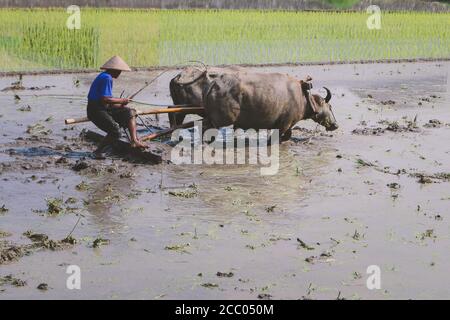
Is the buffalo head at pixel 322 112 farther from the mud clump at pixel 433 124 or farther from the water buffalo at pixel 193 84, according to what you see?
the mud clump at pixel 433 124

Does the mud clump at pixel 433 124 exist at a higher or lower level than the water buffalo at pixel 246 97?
lower

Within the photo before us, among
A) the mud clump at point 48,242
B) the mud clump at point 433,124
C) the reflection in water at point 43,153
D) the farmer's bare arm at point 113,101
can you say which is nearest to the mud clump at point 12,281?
the mud clump at point 48,242

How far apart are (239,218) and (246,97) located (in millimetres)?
2229

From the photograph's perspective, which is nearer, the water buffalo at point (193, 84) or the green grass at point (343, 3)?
the water buffalo at point (193, 84)

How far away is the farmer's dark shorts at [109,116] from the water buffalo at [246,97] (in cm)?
91

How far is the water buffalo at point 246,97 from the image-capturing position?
309 inches

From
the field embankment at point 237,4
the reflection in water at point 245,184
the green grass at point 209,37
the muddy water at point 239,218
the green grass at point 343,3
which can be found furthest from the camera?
the green grass at point 343,3

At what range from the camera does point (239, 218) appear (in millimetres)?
5910

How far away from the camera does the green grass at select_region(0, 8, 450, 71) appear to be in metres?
13.4

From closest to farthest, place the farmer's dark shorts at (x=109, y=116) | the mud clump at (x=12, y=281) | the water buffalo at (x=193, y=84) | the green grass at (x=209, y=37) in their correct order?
the mud clump at (x=12, y=281), the farmer's dark shorts at (x=109, y=116), the water buffalo at (x=193, y=84), the green grass at (x=209, y=37)

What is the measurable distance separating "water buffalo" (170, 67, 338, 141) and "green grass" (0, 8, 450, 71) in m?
5.15

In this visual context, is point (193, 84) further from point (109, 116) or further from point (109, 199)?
point (109, 199)

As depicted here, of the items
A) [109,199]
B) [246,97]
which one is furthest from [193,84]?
[109,199]
